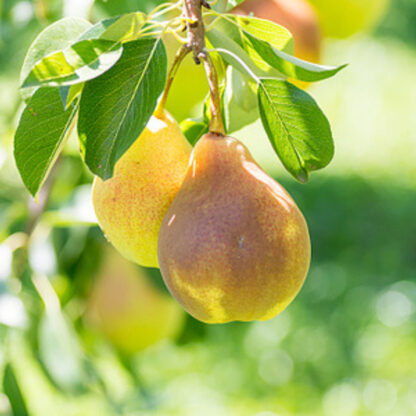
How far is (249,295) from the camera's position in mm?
457

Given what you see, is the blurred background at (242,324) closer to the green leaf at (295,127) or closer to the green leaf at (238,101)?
the green leaf at (238,101)

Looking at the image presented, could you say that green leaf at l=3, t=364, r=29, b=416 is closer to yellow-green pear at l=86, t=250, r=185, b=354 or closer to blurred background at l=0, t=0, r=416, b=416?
blurred background at l=0, t=0, r=416, b=416

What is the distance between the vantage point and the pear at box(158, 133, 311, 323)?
447 millimetres

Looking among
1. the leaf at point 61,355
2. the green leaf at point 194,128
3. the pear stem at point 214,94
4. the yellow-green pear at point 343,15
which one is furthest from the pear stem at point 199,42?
the leaf at point 61,355

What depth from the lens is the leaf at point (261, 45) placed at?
1.52ft

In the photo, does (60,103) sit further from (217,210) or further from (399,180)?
(399,180)

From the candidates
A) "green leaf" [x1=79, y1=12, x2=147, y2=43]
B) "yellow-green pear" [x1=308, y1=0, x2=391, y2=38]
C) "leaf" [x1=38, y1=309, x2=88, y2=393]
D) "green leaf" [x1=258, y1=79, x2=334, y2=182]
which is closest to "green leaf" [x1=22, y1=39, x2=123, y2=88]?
"green leaf" [x1=79, y1=12, x2=147, y2=43]

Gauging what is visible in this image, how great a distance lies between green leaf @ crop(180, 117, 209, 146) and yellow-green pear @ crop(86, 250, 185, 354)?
0.55m

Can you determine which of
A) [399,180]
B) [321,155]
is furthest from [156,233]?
[399,180]

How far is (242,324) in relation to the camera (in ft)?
7.05

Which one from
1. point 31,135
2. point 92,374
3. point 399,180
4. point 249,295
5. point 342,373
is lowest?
point 399,180

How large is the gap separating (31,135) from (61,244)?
29.4 inches

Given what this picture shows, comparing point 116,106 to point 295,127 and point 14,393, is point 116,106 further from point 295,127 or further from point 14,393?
point 14,393

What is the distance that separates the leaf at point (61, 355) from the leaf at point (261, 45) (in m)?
0.62
